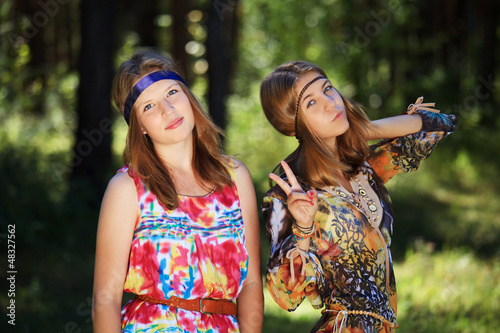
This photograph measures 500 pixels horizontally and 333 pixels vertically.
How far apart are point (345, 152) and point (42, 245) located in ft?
16.8

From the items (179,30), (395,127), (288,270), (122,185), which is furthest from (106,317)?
(179,30)

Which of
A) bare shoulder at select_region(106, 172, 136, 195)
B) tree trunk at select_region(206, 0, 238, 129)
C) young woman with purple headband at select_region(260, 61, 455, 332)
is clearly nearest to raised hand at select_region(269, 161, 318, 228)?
young woman with purple headband at select_region(260, 61, 455, 332)

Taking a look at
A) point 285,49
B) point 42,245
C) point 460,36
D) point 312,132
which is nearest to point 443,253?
point 42,245

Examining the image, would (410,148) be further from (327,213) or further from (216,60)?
(216,60)

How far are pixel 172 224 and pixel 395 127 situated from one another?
125cm

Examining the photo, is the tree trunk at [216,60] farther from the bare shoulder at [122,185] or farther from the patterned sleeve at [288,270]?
the patterned sleeve at [288,270]

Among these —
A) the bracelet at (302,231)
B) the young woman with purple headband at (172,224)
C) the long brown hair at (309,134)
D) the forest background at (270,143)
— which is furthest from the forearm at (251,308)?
the forest background at (270,143)

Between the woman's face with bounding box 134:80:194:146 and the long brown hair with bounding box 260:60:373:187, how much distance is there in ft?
1.40

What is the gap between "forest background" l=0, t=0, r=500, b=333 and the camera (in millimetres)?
6273

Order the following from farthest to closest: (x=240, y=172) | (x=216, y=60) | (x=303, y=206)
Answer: (x=216, y=60)
(x=240, y=172)
(x=303, y=206)

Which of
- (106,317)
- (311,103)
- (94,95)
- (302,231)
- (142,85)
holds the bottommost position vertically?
(106,317)

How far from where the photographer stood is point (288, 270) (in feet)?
8.93

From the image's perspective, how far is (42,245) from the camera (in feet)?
24.0

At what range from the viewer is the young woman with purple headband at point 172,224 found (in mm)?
2732
